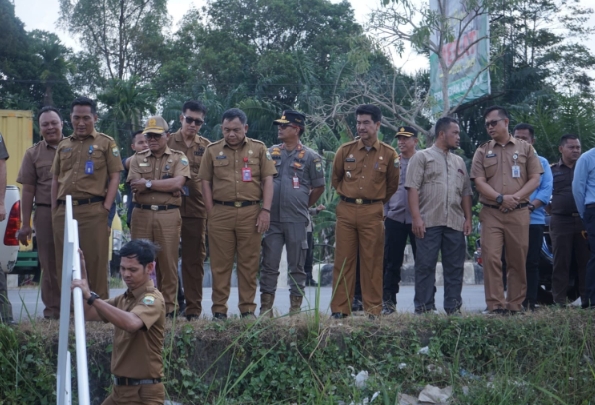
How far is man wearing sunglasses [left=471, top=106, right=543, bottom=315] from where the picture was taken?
7645 mm

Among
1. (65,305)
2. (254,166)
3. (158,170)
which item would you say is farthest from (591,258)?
(65,305)

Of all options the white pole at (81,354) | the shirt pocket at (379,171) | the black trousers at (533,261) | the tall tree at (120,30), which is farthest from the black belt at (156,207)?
the tall tree at (120,30)

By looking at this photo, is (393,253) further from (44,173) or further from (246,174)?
(44,173)

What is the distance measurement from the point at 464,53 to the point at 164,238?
11642 mm

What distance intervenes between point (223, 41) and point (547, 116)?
18.8 metres

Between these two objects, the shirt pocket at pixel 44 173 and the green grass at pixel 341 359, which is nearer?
the green grass at pixel 341 359

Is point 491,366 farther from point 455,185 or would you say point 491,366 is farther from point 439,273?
point 439,273

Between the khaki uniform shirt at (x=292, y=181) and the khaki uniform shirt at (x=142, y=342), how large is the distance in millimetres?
2792

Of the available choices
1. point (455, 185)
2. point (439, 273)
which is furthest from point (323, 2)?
point (455, 185)

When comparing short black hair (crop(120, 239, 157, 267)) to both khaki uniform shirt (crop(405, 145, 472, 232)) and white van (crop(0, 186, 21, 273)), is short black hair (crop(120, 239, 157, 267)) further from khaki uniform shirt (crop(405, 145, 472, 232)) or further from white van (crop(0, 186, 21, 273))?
white van (crop(0, 186, 21, 273))

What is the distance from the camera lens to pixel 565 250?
27.9 ft

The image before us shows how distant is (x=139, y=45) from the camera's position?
37.8 m

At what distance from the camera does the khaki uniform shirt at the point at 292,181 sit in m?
7.87

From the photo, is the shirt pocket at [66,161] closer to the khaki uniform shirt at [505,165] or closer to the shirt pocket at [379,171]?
the shirt pocket at [379,171]
